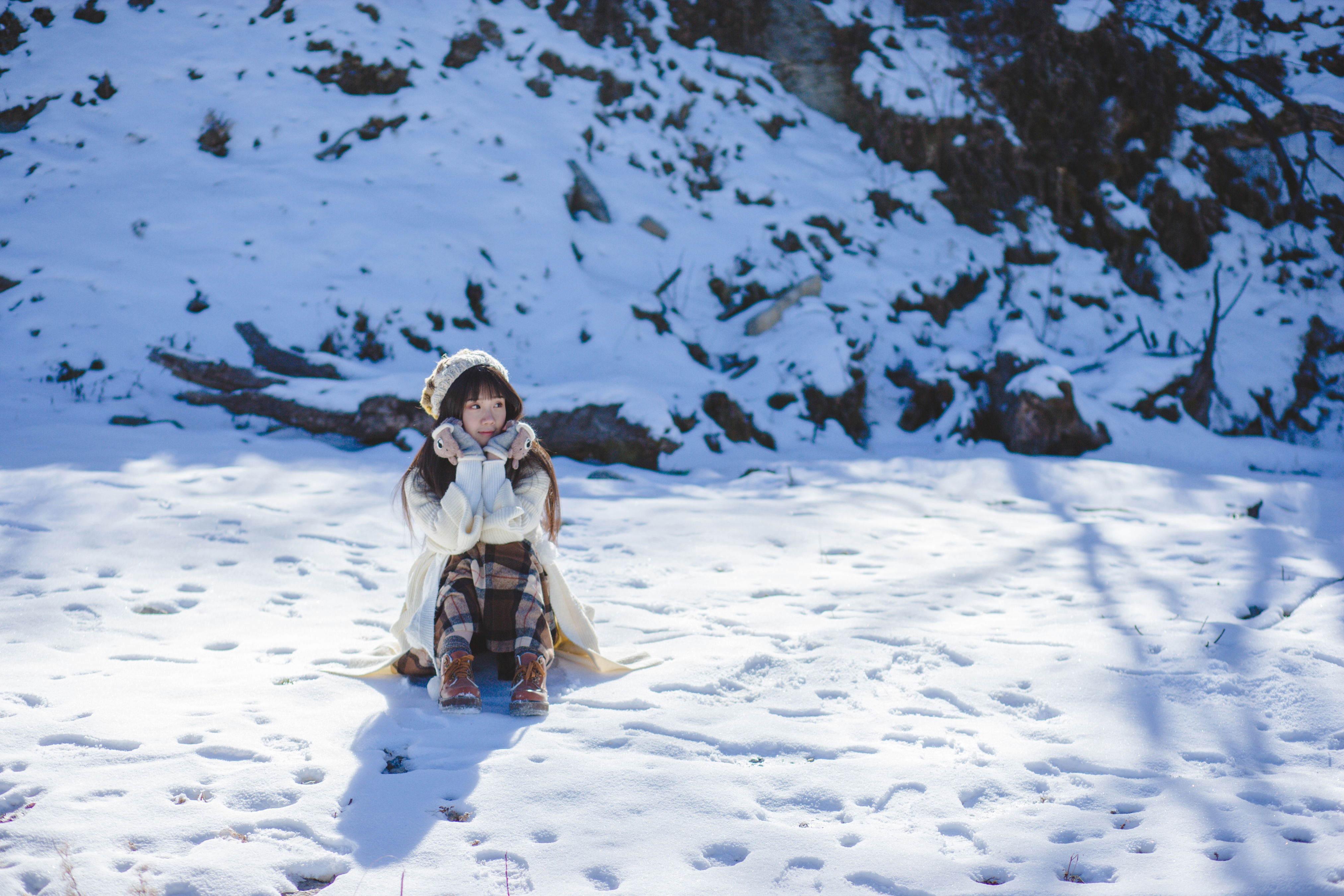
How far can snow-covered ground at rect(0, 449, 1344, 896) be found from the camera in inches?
74.9

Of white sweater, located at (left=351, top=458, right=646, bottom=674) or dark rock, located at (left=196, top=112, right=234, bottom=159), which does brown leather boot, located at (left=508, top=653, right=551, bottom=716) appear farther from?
dark rock, located at (left=196, top=112, right=234, bottom=159)

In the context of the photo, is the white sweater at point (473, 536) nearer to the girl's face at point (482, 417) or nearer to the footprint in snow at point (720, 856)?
the girl's face at point (482, 417)

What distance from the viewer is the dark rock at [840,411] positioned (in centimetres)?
833

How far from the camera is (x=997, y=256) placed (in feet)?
35.4

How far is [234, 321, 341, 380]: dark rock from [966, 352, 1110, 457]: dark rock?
20.6 ft

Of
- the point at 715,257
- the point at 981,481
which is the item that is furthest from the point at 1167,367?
the point at 715,257

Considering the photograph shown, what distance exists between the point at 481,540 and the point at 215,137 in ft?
28.7

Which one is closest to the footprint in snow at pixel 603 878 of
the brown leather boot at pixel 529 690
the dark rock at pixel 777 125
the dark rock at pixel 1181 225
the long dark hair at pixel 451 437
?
the brown leather boot at pixel 529 690

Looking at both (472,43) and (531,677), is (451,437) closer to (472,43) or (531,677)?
(531,677)

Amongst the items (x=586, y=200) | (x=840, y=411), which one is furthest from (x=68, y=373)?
(x=840, y=411)

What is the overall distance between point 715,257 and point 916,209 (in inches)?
134

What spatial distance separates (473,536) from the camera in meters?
2.96

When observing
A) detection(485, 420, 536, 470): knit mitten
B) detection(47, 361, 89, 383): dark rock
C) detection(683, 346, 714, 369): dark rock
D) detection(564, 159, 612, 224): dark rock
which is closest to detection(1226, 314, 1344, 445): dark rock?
detection(683, 346, 714, 369): dark rock

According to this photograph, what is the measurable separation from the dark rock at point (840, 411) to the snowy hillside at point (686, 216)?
0.12 feet
